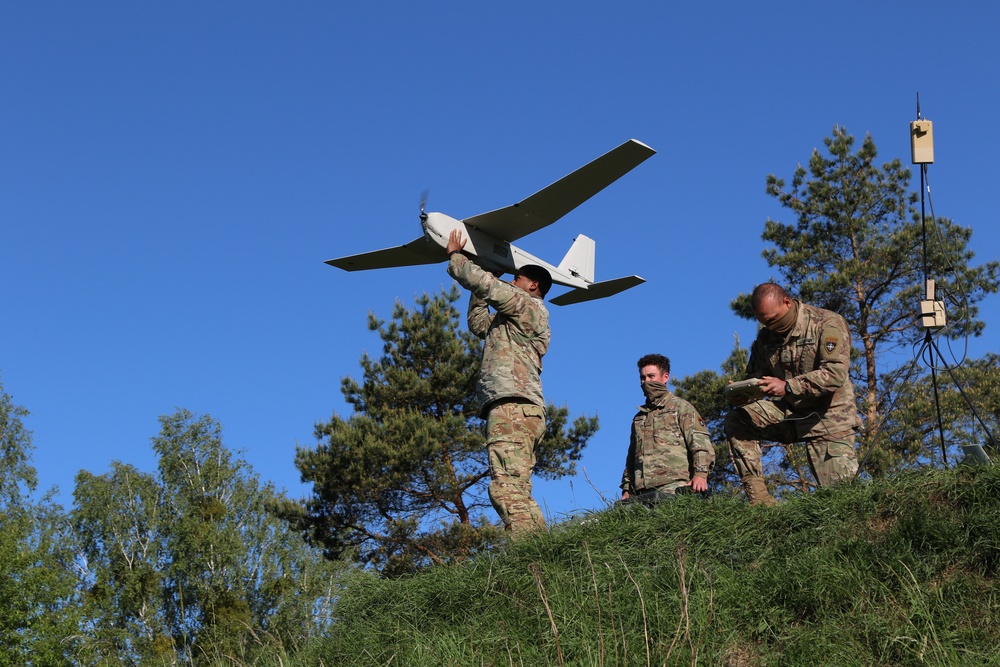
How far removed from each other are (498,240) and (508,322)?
7.57 metres

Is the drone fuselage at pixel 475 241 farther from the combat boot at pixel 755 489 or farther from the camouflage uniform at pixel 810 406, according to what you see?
the combat boot at pixel 755 489

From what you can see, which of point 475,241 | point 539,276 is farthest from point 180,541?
point 539,276

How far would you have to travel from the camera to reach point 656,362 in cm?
842

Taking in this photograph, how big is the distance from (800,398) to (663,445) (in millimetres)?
1534

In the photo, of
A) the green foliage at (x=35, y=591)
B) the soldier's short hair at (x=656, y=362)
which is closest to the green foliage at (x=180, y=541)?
the green foliage at (x=35, y=591)

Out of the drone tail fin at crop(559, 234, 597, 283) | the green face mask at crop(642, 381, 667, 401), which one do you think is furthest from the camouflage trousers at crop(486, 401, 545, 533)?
the drone tail fin at crop(559, 234, 597, 283)

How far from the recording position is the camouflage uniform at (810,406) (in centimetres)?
666

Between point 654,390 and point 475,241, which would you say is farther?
point 475,241

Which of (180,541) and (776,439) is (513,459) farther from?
(180,541)

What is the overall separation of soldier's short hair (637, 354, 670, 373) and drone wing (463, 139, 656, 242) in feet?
19.9

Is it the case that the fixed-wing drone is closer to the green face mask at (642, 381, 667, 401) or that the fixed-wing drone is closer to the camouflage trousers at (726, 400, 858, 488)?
the green face mask at (642, 381, 667, 401)

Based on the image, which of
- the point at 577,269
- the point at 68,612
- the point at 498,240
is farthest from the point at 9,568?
the point at 498,240

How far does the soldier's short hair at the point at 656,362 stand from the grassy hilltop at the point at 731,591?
2.39 metres

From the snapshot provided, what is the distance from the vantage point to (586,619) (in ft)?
15.9
